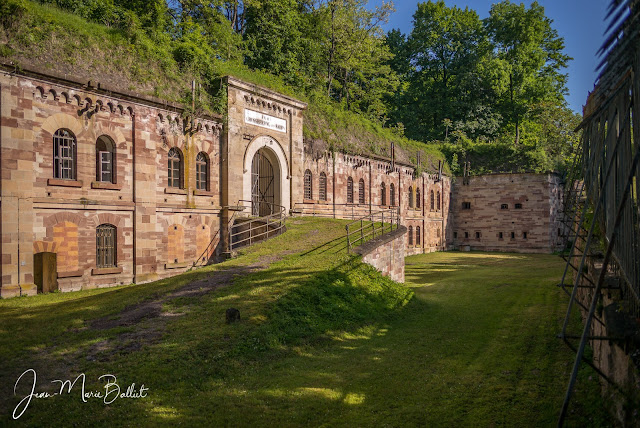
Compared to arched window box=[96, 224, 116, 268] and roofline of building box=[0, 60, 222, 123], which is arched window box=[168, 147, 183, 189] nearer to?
roofline of building box=[0, 60, 222, 123]

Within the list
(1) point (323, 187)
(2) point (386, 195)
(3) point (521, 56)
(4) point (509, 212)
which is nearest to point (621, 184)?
(1) point (323, 187)

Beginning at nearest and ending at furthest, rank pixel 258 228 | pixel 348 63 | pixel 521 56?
1. pixel 258 228
2. pixel 348 63
3. pixel 521 56

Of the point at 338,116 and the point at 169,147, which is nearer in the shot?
the point at 169,147

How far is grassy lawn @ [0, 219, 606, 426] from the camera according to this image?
7.27 meters

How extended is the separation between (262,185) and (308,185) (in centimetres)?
324

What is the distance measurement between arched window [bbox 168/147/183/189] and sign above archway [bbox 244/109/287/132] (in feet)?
13.0

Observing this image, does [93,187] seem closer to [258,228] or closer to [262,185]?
[258,228]

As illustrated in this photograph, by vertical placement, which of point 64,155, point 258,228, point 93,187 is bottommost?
point 258,228

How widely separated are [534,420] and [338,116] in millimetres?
26091

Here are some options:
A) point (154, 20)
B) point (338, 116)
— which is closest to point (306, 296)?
point (154, 20)

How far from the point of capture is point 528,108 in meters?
52.7

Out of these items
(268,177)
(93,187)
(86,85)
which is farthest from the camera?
(268,177)

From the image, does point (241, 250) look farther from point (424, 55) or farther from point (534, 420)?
point (424, 55)

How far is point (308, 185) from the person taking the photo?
27.4m
